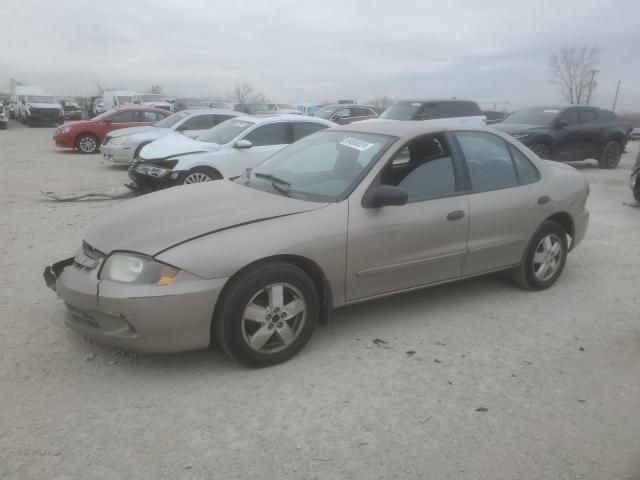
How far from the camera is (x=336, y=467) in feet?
8.30

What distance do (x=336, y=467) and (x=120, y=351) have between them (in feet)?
5.82

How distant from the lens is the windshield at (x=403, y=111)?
524 inches

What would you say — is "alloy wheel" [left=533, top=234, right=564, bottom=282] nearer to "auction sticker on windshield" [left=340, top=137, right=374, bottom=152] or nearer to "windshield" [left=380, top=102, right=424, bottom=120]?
"auction sticker on windshield" [left=340, top=137, right=374, bottom=152]

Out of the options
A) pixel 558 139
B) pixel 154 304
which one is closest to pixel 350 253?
pixel 154 304

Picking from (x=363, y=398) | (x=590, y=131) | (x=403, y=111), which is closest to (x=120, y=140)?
(x=403, y=111)

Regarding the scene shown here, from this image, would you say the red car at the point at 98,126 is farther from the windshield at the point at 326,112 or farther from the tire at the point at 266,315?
the tire at the point at 266,315

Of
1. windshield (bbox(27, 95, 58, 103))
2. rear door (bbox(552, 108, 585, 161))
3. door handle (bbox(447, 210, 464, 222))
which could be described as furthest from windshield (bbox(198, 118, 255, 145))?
windshield (bbox(27, 95, 58, 103))

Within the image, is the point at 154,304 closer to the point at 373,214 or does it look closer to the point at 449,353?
the point at 373,214

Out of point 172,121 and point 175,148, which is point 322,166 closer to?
point 175,148

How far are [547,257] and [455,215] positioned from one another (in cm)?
129

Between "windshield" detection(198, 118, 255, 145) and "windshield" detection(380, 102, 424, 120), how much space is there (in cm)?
487

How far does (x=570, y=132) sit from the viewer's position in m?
13.1

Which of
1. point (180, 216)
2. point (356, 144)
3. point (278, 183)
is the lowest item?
point (180, 216)

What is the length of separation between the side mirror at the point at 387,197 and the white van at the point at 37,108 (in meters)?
32.7
